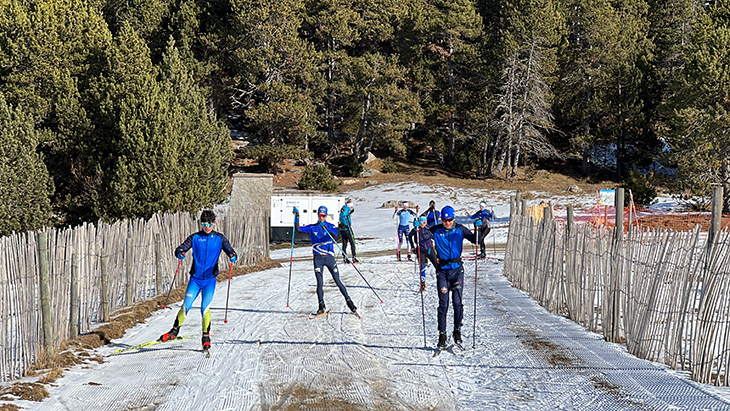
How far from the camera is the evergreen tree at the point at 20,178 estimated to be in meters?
27.7

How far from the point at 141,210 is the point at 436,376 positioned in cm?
2340

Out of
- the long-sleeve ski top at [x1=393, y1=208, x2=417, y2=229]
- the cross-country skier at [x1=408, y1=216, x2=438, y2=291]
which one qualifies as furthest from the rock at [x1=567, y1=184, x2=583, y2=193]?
the cross-country skier at [x1=408, y1=216, x2=438, y2=291]

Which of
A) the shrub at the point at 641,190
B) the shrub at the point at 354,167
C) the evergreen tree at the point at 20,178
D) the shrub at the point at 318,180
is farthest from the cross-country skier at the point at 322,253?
the shrub at the point at 354,167

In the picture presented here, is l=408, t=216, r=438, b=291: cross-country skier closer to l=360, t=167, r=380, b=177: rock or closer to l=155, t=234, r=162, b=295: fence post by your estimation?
l=155, t=234, r=162, b=295: fence post

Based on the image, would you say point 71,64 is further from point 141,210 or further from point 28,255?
point 28,255

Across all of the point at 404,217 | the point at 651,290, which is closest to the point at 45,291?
the point at 651,290

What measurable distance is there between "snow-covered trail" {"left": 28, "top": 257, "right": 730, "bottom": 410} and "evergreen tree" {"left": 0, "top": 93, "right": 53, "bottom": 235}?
57.8ft

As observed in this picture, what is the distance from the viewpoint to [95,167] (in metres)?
31.4

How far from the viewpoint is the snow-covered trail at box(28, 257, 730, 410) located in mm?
7344

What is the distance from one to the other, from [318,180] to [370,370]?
3892cm

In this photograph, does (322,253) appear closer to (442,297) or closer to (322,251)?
(322,251)

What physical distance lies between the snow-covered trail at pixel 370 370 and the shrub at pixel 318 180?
33.6 meters

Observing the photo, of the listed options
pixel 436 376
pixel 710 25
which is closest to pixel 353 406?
pixel 436 376

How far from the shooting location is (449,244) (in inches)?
379
